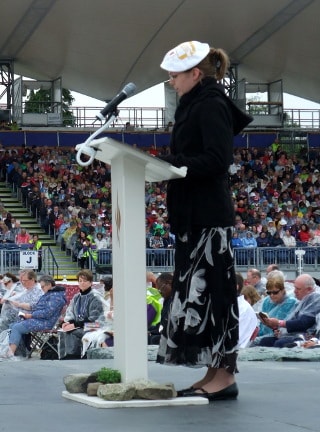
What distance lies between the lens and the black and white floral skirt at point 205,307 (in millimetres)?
4551

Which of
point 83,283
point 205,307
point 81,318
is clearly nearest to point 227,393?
point 205,307

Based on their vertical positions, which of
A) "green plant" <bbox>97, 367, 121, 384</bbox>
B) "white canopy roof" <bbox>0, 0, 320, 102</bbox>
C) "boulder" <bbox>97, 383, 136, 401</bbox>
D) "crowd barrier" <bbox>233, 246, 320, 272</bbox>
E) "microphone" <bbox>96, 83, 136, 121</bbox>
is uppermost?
"white canopy roof" <bbox>0, 0, 320, 102</bbox>

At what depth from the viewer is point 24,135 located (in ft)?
111

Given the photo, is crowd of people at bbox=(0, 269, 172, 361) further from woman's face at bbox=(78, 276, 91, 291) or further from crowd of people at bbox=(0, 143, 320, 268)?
crowd of people at bbox=(0, 143, 320, 268)

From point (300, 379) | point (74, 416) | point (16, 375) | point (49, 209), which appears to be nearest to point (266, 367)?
point (300, 379)

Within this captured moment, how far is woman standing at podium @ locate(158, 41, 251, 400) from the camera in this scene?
455 cm

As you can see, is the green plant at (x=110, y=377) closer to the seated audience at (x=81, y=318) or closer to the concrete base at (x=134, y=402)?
the concrete base at (x=134, y=402)

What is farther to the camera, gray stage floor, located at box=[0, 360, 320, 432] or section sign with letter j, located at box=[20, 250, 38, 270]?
section sign with letter j, located at box=[20, 250, 38, 270]

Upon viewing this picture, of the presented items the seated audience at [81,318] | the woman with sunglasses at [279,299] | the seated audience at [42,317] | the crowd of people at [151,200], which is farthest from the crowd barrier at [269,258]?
the woman with sunglasses at [279,299]

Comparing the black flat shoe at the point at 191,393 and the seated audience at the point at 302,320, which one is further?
the seated audience at the point at 302,320

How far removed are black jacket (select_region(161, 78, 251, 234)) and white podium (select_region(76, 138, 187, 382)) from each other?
0.14 metres

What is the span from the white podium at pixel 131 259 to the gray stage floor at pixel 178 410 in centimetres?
27

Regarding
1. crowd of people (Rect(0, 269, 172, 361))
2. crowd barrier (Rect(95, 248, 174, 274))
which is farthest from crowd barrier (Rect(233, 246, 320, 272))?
crowd of people (Rect(0, 269, 172, 361))

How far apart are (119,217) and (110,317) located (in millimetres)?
7204
